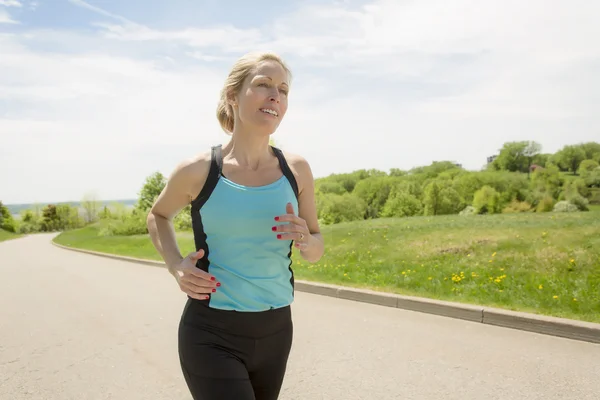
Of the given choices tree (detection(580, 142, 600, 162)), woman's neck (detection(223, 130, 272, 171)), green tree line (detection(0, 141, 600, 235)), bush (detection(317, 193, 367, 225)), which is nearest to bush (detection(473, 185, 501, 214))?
green tree line (detection(0, 141, 600, 235))

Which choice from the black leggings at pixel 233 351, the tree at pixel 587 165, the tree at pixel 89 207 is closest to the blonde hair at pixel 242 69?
the black leggings at pixel 233 351

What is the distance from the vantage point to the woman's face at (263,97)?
7.44 feet

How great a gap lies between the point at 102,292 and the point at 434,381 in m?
8.33

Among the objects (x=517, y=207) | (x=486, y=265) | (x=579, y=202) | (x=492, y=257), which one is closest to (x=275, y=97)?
(x=486, y=265)

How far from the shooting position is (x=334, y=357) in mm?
5875

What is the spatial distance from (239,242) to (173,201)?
361mm

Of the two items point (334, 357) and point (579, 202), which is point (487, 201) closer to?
point (579, 202)

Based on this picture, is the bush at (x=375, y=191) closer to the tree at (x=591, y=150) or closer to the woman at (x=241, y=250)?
the tree at (x=591, y=150)

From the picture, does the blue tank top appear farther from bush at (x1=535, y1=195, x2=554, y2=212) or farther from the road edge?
bush at (x1=535, y1=195, x2=554, y2=212)

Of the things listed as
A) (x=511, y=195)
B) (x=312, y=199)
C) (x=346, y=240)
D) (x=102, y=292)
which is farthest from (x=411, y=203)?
(x=312, y=199)

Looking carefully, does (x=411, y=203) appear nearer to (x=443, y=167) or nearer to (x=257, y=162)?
(x=443, y=167)

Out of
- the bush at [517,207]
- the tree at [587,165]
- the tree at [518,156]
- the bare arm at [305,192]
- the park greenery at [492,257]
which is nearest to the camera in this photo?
the bare arm at [305,192]

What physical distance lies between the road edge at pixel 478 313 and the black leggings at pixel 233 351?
5.37 meters

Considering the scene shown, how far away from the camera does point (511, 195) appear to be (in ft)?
114
